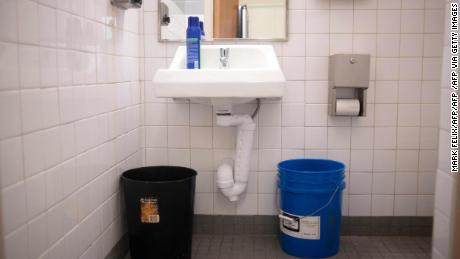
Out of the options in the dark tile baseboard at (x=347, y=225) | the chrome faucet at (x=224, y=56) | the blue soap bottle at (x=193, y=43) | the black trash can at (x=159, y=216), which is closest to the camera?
the black trash can at (x=159, y=216)

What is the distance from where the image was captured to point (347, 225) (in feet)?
8.24

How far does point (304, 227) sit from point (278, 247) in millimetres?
240

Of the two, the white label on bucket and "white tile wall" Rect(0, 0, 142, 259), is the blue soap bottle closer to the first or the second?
"white tile wall" Rect(0, 0, 142, 259)

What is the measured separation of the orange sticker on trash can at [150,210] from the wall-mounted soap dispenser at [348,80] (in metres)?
1.06

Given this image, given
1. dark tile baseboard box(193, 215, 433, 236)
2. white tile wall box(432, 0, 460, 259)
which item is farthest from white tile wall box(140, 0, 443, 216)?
white tile wall box(432, 0, 460, 259)

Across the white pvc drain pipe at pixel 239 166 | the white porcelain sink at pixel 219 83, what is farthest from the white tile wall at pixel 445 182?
the white pvc drain pipe at pixel 239 166

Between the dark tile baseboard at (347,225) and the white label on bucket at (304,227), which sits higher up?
the white label on bucket at (304,227)

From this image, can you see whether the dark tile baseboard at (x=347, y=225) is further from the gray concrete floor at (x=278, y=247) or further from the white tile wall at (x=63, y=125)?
the white tile wall at (x=63, y=125)

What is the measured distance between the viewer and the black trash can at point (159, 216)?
1969 millimetres

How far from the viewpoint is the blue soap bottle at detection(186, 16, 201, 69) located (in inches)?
81.9

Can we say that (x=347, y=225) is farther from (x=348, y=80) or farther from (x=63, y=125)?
(x=63, y=125)

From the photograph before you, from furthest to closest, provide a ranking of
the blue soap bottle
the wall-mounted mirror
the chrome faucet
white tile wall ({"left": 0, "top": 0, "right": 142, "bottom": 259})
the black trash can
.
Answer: the wall-mounted mirror < the chrome faucet < the blue soap bottle < the black trash can < white tile wall ({"left": 0, "top": 0, "right": 142, "bottom": 259})

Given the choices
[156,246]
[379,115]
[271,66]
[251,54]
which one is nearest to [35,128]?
[156,246]

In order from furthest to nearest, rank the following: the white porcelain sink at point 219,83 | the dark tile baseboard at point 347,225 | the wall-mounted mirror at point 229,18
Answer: the dark tile baseboard at point 347,225 < the wall-mounted mirror at point 229,18 < the white porcelain sink at point 219,83
